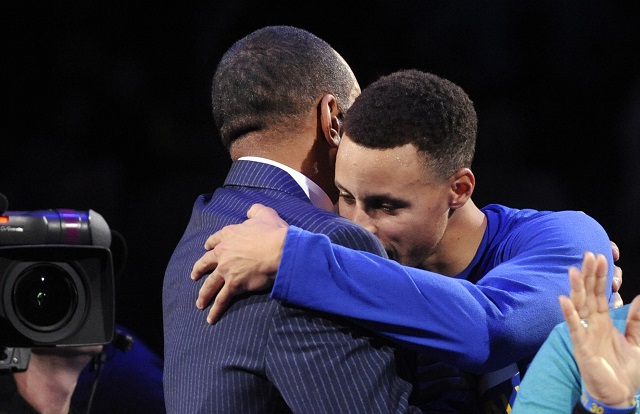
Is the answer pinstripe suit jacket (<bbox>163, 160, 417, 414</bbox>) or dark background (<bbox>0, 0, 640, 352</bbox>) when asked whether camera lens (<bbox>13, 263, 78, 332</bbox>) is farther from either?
dark background (<bbox>0, 0, 640, 352</bbox>)

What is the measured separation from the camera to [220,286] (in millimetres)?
1337

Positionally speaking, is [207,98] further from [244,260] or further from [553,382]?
[553,382]

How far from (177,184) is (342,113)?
1668 mm

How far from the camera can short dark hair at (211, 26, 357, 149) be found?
153cm

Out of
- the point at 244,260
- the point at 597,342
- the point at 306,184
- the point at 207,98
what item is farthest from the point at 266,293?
the point at 207,98

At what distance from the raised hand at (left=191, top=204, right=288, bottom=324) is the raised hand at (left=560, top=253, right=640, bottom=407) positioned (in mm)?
401

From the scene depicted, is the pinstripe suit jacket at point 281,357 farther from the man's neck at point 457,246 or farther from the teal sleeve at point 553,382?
the man's neck at point 457,246

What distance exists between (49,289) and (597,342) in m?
1.00

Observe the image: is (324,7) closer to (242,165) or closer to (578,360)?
(242,165)

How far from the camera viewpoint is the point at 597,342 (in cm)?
124

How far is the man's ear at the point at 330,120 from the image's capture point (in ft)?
5.11

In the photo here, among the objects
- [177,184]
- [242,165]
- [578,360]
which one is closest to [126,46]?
[177,184]

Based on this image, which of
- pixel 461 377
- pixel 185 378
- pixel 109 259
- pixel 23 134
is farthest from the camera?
pixel 23 134

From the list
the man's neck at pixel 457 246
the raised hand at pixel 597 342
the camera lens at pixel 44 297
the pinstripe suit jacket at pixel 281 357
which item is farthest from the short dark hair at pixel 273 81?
the raised hand at pixel 597 342
